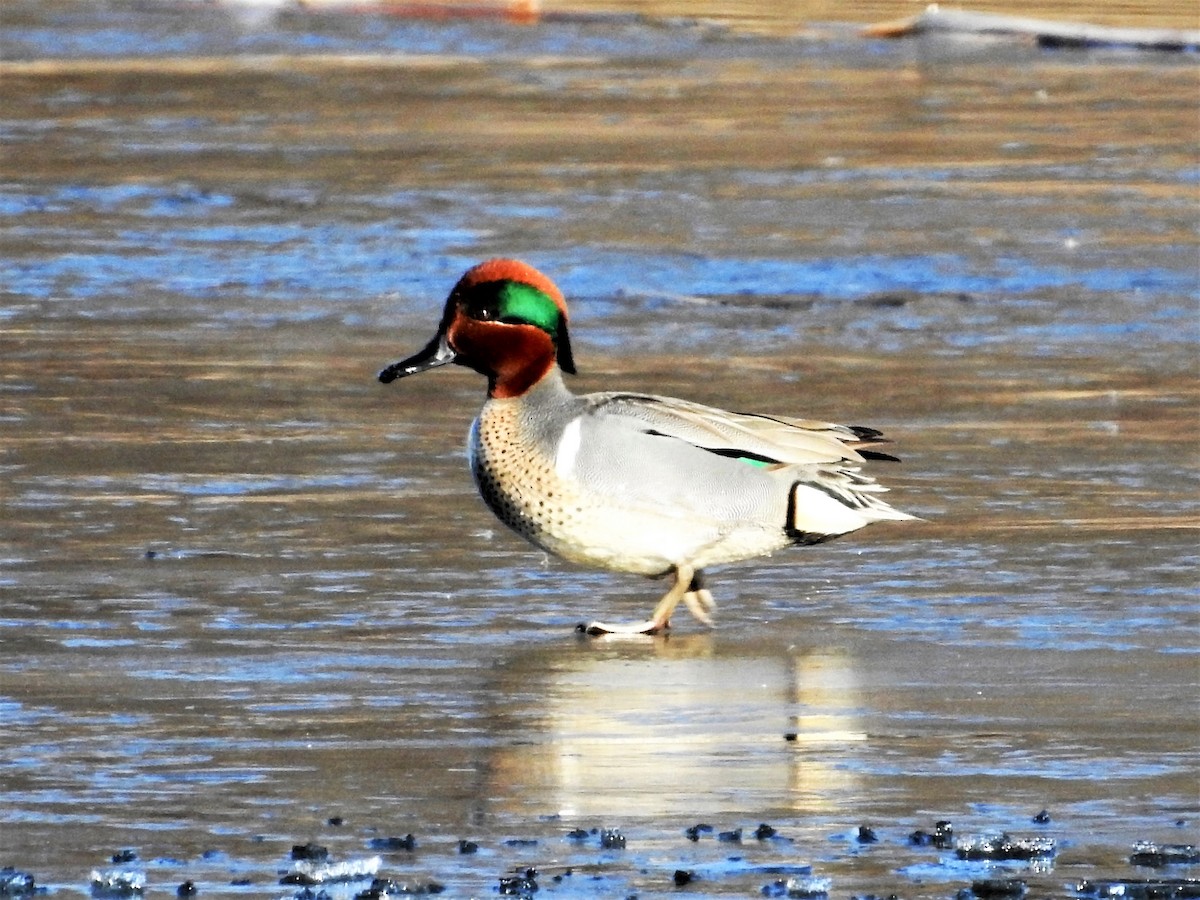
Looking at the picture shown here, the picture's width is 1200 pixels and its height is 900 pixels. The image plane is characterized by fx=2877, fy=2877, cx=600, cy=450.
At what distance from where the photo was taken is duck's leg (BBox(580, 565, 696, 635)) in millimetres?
6707

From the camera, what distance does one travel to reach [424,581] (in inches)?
285

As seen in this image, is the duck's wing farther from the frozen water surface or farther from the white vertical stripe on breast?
the frozen water surface

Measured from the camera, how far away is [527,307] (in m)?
7.18

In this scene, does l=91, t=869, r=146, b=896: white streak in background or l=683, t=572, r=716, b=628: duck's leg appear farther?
l=683, t=572, r=716, b=628: duck's leg

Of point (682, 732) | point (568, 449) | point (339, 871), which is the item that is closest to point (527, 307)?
point (568, 449)

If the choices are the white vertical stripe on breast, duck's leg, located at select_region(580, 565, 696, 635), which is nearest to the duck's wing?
the white vertical stripe on breast

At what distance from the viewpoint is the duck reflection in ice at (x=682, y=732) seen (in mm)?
5258

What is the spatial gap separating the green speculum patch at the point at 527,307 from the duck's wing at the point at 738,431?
227mm

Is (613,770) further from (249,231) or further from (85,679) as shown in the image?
(249,231)

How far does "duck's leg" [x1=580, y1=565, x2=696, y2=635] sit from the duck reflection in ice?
53 mm

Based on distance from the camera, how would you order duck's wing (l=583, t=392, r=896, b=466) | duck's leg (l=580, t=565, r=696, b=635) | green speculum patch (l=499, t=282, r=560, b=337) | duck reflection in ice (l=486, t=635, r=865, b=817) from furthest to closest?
green speculum patch (l=499, t=282, r=560, b=337) → duck's wing (l=583, t=392, r=896, b=466) → duck's leg (l=580, t=565, r=696, b=635) → duck reflection in ice (l=486, t=635, r=865, b=817)

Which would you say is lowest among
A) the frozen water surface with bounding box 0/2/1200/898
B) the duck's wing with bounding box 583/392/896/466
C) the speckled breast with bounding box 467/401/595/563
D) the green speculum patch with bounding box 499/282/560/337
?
the frozen water surface with bounding box 0/2/1200/898

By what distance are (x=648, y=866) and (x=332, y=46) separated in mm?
18486

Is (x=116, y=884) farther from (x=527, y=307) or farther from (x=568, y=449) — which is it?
(x=527, y=307)
